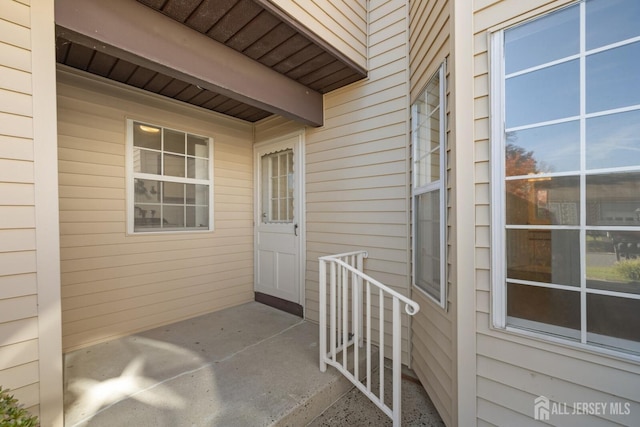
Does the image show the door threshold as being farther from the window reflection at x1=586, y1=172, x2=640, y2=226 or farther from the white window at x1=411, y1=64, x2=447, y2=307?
the window reflection at x1=586, y1=172, x2=640, y2=226

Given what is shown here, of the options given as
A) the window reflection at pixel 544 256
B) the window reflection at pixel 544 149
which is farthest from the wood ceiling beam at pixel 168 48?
the window reflection at pixel 544 256

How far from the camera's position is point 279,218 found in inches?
140

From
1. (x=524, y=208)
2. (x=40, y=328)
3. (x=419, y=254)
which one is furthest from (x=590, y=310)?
(x=40, y=328)

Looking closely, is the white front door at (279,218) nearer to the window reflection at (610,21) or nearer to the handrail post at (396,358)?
the handrail post at (396,358)

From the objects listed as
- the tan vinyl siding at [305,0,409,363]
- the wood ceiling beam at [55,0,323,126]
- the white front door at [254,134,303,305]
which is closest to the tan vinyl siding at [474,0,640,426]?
the tan vinyl siding at [305,0,409,363]

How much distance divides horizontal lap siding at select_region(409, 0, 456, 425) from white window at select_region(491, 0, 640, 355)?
0.32m

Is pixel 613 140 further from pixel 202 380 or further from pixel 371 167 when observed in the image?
pixel 202 380

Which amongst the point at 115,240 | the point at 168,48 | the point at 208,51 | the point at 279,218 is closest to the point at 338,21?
the point at 208,51

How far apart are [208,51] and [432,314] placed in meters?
2.65

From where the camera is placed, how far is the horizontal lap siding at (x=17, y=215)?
51.0 inches

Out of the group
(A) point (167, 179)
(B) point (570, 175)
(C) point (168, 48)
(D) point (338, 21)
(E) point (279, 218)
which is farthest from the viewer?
(E) point (279, 218)

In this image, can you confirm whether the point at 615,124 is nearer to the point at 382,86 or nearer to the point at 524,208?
the point at 524,208

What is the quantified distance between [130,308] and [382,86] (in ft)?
11.4

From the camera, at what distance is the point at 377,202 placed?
2.55m
